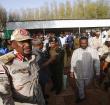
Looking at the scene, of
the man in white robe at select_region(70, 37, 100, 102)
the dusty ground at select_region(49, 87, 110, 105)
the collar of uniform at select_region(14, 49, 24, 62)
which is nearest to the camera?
the collar of uniform at select_region(14, 49, 24, 62)

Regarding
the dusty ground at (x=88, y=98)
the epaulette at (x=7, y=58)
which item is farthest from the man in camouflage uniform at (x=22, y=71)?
the dusty ground at (x=88, y=98)

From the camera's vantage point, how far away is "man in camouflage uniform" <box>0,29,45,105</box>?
398 cm

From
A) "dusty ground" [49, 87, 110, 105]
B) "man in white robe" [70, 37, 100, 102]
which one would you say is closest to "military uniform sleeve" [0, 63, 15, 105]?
"man in white robe" [70, 37, 100, 102]

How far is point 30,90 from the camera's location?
405 cm

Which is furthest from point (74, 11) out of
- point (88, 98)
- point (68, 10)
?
point (88, 98)

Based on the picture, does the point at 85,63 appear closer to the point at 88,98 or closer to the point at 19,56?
the point at 88,98

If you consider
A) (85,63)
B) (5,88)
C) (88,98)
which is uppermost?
(5,88)

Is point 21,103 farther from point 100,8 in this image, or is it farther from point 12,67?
point 100,8

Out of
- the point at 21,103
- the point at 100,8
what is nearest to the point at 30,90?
the point at 21,103

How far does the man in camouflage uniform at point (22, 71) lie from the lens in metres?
3.98

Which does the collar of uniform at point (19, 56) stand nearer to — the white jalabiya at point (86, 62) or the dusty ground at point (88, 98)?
the white jalabiya at point (86, 62)

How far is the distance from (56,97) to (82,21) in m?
43.9

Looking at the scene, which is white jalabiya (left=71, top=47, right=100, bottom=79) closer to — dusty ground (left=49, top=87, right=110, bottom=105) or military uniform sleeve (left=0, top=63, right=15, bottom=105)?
dusty ground (left=49, top=87, right=110, bottom=105)

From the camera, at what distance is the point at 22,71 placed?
13.2 feet
